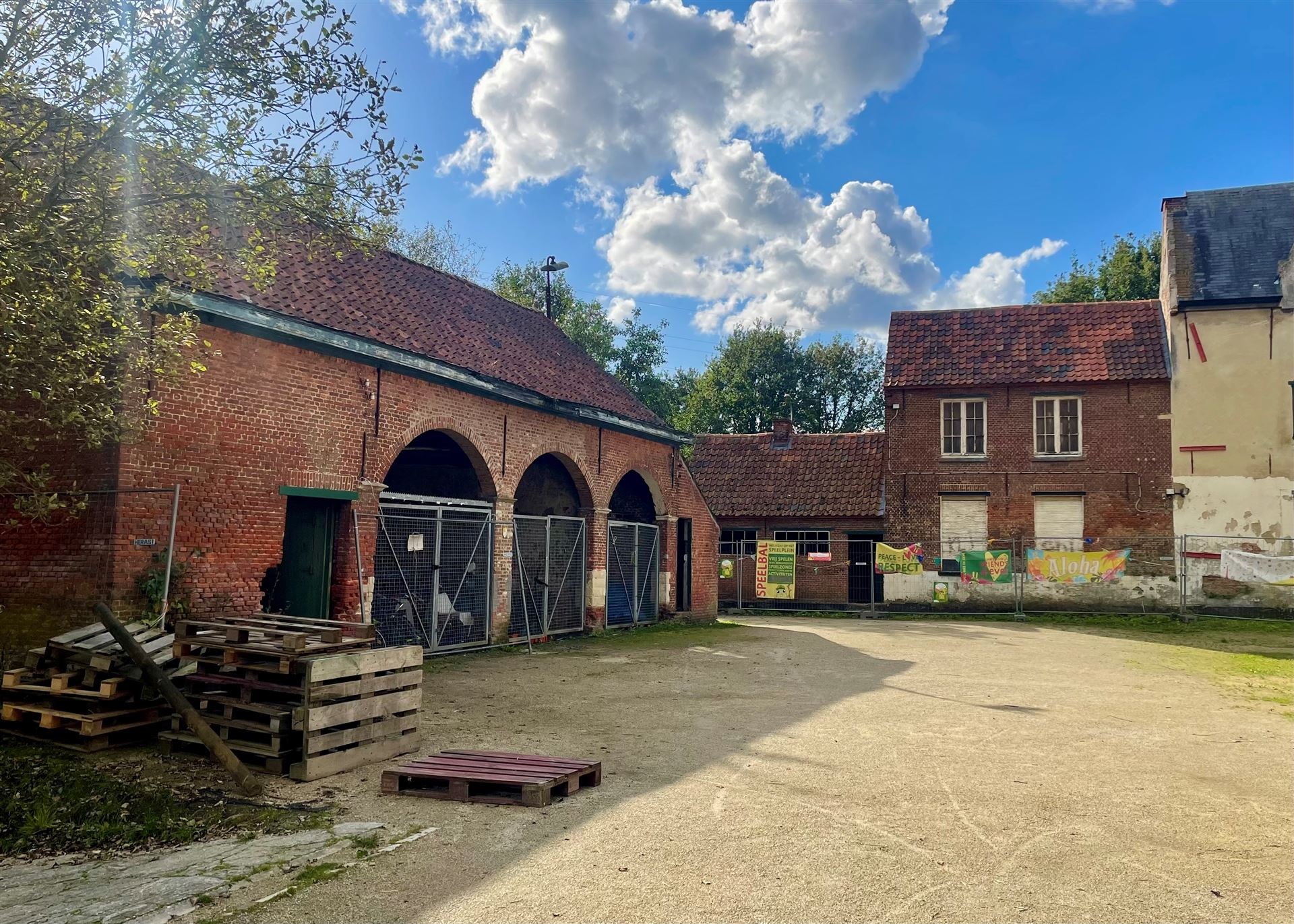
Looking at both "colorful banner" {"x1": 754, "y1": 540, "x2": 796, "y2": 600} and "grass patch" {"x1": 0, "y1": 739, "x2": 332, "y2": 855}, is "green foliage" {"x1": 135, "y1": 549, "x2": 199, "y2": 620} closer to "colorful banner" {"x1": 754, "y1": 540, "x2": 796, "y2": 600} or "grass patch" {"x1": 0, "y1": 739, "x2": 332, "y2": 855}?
"grass patch" {"x1": 0, "y1": 739, "x2": 332, "y2": 855}

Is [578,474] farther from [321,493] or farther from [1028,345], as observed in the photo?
[1028,345]

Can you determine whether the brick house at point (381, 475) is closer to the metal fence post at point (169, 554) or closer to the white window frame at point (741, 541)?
the metal fence post at point (169, 554)

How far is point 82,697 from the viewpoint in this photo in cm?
709

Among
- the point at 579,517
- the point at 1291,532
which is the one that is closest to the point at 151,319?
the point at 579,517

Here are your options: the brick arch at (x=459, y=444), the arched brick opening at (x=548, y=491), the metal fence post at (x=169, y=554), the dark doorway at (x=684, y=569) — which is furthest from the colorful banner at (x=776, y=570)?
the metal fence post at (x=169, y=554)

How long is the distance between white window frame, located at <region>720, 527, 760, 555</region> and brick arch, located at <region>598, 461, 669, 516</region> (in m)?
7.55

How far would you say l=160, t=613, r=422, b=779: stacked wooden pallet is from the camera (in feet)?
21.3

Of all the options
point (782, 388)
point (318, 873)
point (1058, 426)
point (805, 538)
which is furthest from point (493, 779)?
point (782, 388)

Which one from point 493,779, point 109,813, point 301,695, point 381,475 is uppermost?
point 381,475

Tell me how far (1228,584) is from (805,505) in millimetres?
11157

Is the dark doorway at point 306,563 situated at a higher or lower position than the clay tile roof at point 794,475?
lower

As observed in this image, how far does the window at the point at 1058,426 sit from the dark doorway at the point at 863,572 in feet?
17.8

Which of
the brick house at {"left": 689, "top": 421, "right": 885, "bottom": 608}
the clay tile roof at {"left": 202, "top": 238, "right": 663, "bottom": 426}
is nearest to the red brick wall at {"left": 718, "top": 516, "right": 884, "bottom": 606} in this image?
the brick house at {"left": 689, "top": 421, "right": 885, "bottom": 608}

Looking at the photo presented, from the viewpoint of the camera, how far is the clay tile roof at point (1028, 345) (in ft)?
78.7
